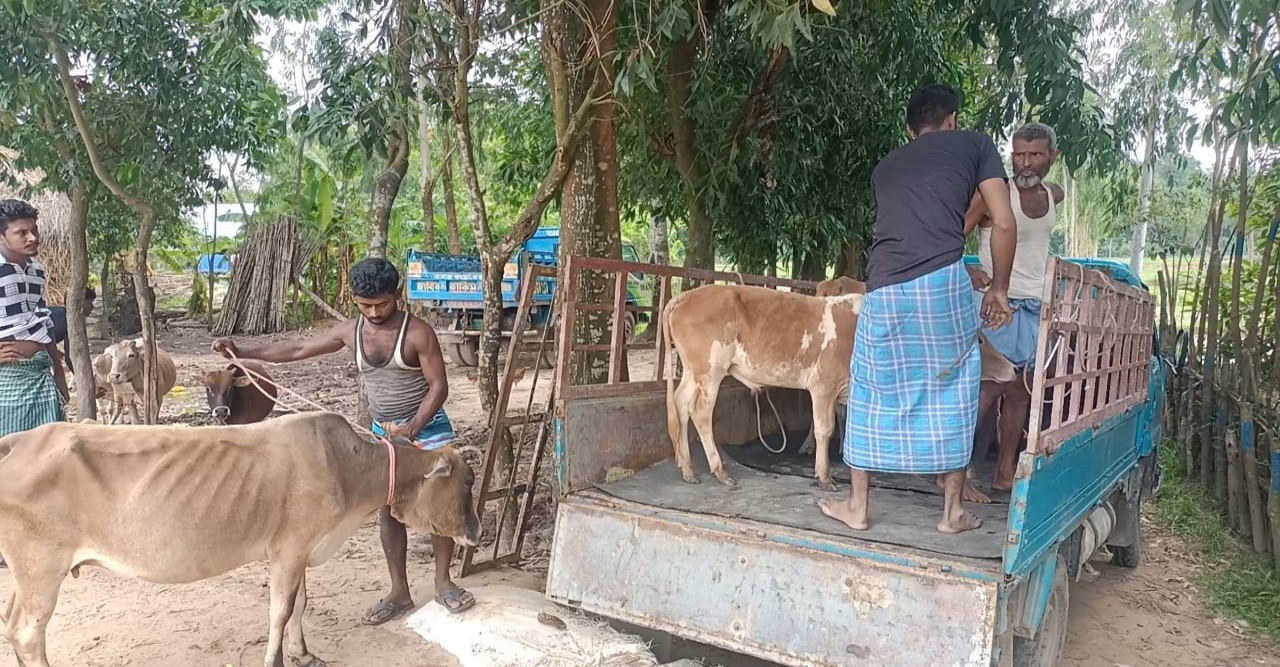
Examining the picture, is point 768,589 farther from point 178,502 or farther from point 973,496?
point 178,502

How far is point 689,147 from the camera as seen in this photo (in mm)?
7977

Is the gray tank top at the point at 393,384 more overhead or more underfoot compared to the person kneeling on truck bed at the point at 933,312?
more underfoot

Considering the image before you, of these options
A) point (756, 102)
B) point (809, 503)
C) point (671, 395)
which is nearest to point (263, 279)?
point (756, 102)

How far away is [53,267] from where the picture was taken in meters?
15.3

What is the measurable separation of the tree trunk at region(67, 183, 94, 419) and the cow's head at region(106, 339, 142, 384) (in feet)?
0.84

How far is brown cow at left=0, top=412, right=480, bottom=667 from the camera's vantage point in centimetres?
296

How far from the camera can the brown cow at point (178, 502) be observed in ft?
9.72

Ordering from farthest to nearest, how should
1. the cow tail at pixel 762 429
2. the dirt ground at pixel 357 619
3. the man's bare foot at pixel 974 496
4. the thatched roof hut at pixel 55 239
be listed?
the thatched roof hut at pixel 55 239 < the cow tail at pixel 762 429 < the man's bare foot at pixel 974 496 < the dirt ground at pixel 357 619

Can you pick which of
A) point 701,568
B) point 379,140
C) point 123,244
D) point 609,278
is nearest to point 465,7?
point 379,140

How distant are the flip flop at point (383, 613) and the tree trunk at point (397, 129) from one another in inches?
108

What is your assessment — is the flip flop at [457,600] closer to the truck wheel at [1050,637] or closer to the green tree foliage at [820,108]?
the truck wheel at [1050,637]

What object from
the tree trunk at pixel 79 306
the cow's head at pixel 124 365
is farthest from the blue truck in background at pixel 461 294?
the tree trunk at pixel 79 306

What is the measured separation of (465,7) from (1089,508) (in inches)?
183

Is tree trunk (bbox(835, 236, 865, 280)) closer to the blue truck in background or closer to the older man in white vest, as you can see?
the blue truck in background
